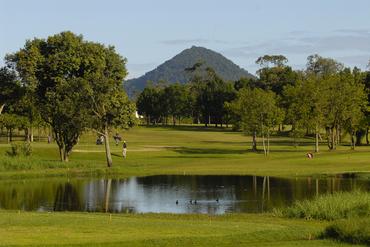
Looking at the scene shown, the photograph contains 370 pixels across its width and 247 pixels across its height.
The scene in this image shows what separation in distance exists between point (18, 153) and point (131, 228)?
150 feet

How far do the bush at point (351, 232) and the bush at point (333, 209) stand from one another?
731 cm

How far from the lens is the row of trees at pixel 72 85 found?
6656 centimetres

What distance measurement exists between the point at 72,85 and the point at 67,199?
24.1 meters

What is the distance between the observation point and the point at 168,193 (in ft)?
158

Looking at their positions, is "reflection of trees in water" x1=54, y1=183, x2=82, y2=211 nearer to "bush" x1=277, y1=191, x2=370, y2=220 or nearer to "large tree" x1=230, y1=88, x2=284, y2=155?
"bush" x1=277, y1=191, x2=370, y2=220

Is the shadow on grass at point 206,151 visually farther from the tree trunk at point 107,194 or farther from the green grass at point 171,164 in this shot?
the tree trunk at point 107,194

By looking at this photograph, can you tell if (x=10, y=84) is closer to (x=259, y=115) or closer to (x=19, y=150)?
(x=19, y=150)

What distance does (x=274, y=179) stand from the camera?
56750mm

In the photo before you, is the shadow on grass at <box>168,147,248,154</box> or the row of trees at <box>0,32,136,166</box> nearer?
the row of trees at <box>0,32,136,166</box>

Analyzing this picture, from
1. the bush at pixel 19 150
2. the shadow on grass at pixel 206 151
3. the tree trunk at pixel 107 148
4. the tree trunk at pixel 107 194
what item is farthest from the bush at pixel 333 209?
the shadow on grass at pixel 206 151

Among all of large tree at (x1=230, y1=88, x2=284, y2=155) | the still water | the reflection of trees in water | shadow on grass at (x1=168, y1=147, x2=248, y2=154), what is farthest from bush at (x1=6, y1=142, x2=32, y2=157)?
large tree at (x1=230, y1=88, x2=284, y2=155)

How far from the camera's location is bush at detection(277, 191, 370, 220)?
29.2m

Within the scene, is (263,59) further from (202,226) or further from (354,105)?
(202,226)

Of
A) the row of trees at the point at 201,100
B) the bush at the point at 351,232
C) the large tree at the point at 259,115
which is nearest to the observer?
the bush at the point at 351,232
